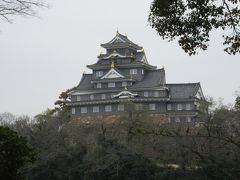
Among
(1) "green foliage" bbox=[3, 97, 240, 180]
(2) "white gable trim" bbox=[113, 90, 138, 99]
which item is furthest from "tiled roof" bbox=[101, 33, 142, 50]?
(1) "green foliage" bbox=[3, 97, 240, 180]

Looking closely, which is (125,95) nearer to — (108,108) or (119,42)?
(108,108)

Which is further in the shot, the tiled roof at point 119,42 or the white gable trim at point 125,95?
the tiled roof at point 119,42

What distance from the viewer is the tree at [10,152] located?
9617mm

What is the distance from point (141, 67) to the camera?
161 ft

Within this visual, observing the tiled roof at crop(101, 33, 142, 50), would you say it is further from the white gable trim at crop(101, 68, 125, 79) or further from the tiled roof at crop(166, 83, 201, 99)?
the tiled roof at crop(166, 83, 201, 99)

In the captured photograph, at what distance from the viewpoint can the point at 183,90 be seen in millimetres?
47000

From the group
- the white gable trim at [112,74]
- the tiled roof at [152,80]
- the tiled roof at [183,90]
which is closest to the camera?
the tiled roof at [183,90]

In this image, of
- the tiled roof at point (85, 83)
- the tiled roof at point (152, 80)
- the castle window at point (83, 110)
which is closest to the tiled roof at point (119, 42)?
the tiled roof at point (85, 83)

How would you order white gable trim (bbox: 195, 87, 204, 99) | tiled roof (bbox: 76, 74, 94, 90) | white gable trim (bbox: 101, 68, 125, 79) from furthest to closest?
tiled roof (bbox: 76, 74, 94, 90)
white gable trim (bbox: 101, 68, 125, 79)
white gable trim (bbox: 195, 87, 204, 99)

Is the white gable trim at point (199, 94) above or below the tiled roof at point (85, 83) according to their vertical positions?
below

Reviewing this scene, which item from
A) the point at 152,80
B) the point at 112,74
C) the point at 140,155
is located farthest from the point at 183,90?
the point at 140,155

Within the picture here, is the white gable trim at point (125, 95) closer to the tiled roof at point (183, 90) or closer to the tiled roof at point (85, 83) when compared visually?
the tiled roof at point (85, 83)

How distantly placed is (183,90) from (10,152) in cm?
3820

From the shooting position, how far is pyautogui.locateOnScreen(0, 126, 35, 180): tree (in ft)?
31.6
